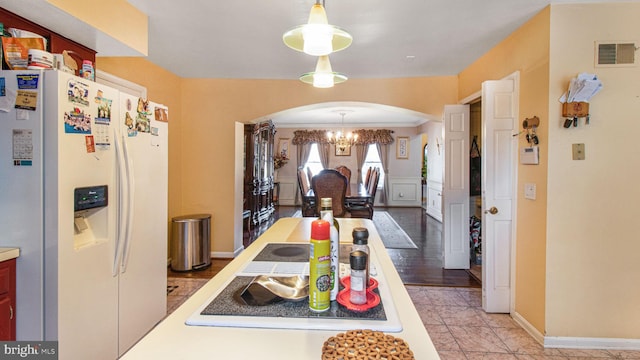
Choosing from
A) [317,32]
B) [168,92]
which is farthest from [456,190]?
[168,92]

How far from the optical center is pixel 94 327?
1.79m

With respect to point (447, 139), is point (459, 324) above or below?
below

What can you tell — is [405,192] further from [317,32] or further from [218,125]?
[317,32]

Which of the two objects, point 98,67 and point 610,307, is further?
point 98,67

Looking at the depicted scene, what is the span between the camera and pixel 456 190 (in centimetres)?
396

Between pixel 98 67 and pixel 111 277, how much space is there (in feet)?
6.65

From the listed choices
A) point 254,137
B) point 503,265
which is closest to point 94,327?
point 503,265

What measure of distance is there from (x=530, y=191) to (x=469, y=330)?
A: 47.7 inches

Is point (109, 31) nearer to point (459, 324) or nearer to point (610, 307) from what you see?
point (459, 324)

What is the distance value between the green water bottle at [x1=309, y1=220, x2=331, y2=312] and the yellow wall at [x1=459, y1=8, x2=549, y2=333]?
2.16 meters

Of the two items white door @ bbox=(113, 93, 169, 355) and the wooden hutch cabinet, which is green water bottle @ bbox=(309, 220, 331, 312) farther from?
the wooden hutch cabinet

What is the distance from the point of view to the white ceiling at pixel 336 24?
235 cm

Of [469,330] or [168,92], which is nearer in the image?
[469,330]

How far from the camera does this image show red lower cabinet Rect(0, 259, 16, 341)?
1.50 m
